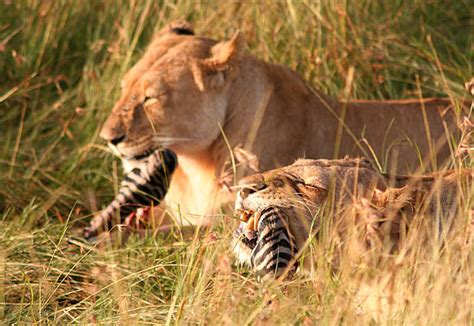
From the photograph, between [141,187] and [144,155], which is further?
[144,155]

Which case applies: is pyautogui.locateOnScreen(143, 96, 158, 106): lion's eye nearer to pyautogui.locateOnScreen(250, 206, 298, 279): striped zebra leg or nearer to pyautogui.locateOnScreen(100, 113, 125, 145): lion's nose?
pyautogui.locateOnScreen(100, 113, 125, 145): lion's nose

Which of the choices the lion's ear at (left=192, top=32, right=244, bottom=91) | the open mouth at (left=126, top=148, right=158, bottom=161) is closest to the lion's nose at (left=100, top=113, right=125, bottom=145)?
the open mouth at (left=126, top=148, right=158, bottom=161)

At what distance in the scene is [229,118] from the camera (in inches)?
196

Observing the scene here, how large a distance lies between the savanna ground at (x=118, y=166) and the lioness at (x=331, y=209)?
0.20ft

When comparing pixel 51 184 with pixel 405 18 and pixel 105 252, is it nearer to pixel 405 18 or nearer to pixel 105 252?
pixel 105 252

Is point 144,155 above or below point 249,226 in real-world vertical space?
below

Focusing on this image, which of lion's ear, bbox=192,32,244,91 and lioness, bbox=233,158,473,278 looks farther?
lion's ear, bbox=192,32,244,91

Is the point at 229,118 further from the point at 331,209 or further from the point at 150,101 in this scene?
the point at 331,209

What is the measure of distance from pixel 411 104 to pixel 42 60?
7.96ft

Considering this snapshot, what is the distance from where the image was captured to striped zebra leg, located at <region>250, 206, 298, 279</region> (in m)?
3.18

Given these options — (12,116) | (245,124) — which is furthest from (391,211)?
(12,116)

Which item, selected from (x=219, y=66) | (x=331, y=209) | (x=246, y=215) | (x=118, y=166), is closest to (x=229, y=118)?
(x=219, y=66)

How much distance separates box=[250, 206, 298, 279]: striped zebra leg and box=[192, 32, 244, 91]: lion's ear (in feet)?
5.63

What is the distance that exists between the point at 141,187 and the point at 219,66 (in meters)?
0.69
